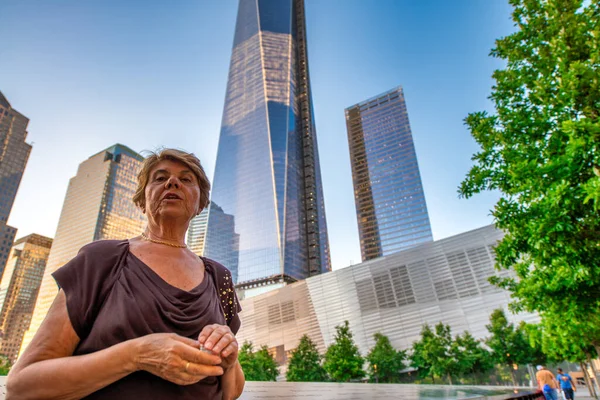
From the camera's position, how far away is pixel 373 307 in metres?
50.2

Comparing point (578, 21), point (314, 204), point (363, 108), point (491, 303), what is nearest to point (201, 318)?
point (578, 21)

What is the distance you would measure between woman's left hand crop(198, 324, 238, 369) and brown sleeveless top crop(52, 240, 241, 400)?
0.18m

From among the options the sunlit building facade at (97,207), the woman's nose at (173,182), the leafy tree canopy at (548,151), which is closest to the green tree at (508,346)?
the leafy tree canopy at (548,151)

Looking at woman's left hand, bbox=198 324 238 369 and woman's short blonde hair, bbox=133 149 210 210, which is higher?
woman's short blonde hair, bbox=133 149 210 210

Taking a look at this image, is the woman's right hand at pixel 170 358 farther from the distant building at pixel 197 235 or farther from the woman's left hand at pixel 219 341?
the distant building at pixel 197 235

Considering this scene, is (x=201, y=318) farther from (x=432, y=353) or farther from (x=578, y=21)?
(x=432, y=353)

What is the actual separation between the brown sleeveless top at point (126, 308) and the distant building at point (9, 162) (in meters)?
129

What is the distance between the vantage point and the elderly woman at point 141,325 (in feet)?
3.06

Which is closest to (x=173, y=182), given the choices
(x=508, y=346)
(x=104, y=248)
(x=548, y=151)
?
(x=104, y=248)

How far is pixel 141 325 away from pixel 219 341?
0.95ft

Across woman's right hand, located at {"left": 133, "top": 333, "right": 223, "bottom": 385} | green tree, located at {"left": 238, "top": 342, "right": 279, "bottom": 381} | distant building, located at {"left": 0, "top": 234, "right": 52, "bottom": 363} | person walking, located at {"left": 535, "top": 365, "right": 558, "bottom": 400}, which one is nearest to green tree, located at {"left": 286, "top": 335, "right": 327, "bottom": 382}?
green tree, located at {"left": 238, "top": 342, "right": 279, "bottom": 381}

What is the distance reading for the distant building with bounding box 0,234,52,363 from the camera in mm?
103688

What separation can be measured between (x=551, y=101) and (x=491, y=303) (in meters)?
44.6

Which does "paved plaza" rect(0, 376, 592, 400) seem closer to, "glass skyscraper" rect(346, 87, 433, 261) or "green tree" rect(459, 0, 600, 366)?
"green tree" rect(459, 0, 600, 366)
